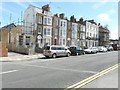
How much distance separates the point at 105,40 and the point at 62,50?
59.4 metres

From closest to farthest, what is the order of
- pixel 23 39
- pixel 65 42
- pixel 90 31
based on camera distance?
pixel 23 39 < pixel 65 42 < pixel 90 31

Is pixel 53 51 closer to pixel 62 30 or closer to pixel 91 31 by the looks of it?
pixel 62 30

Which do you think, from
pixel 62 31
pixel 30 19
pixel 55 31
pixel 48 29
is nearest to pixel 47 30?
pixel 48 29

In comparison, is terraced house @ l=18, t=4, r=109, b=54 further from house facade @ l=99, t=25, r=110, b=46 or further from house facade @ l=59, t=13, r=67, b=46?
house facade @ l=99, t=25, r=110, b=46

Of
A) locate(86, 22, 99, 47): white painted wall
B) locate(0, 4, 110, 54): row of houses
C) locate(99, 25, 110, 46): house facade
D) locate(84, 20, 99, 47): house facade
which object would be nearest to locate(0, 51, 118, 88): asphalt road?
locate(0, 4, 110, 54): row of houses

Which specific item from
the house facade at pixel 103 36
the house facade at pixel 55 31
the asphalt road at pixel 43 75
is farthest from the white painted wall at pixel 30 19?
the house facade at pixel 103 36

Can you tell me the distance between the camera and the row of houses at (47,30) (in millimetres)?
47531

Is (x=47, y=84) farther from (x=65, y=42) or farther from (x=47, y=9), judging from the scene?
(x=65, y=42)

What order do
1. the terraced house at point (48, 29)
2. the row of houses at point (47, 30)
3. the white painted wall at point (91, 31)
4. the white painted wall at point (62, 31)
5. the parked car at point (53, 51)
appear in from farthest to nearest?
the white painted wall at point (91, 31) → the white painted wall at point (62, 31) → the terraced house at point (48, 29) → the row of houses at point (47, 30) → the parked car at point (53, 51)

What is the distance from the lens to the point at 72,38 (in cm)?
6725

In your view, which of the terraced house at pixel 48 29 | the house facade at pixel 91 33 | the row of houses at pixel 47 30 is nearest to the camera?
the row of houses at pixel 47 30

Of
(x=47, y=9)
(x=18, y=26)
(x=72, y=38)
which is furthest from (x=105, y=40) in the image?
(x=18, y=26)

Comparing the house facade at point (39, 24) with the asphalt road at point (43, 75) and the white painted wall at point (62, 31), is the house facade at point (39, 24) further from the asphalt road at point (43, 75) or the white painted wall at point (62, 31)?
the asphalt road at point (43, 75)

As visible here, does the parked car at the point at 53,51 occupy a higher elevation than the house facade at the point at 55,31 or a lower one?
lower
